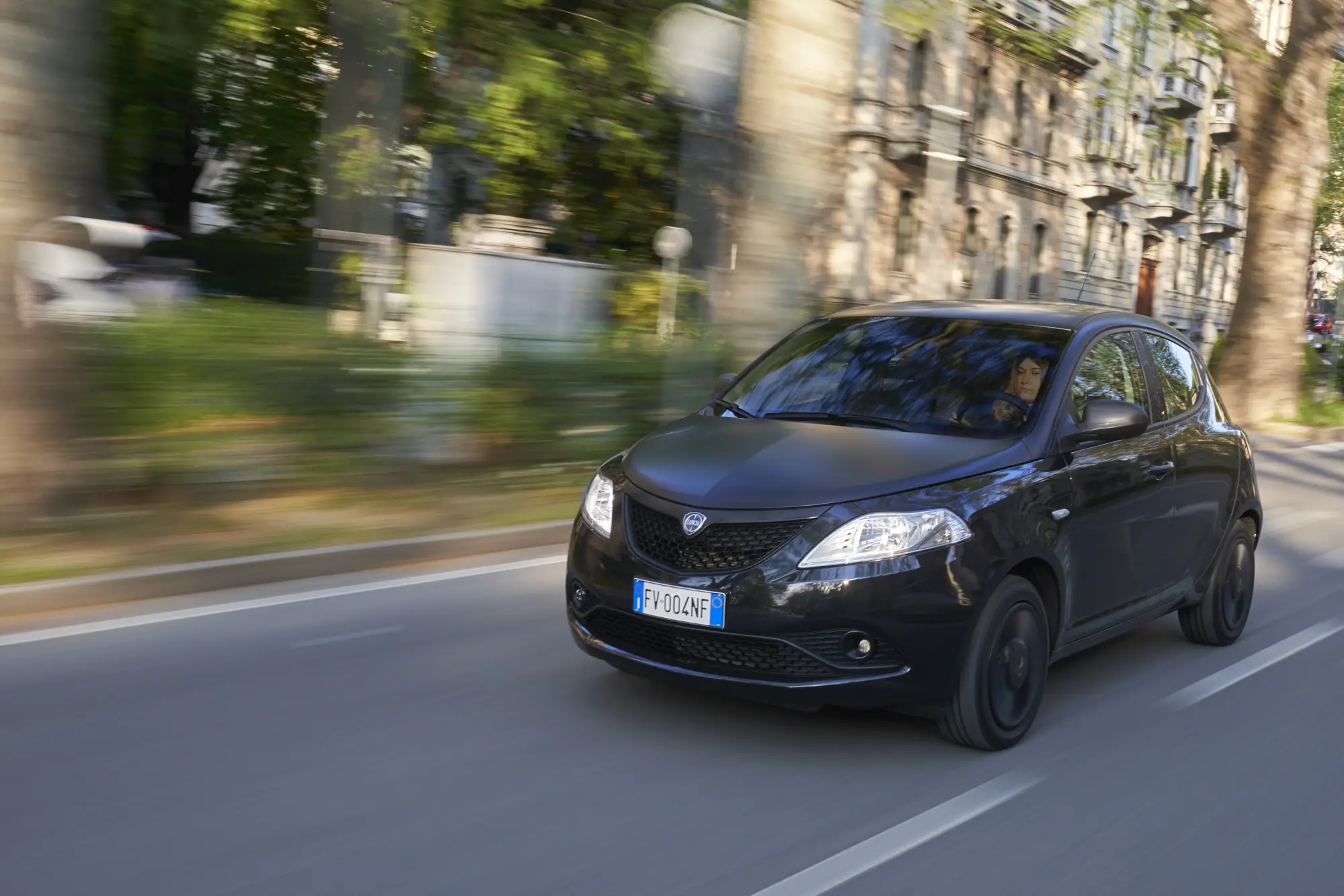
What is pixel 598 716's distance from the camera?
5.26 metres

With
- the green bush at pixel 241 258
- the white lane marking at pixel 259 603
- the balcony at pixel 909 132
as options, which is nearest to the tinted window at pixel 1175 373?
the white lane marking at pixel 259 603

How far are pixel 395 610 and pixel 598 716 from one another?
198 cm

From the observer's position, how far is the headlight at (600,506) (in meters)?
5.18

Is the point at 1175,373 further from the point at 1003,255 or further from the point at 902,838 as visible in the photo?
the point at 1003,255

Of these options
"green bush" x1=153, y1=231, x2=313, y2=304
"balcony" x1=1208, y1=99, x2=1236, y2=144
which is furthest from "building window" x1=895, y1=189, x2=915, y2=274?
"balcony" x1=1208, y1=99, x2=1236, y2=144

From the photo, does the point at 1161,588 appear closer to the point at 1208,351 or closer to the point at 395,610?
the point at 395,610

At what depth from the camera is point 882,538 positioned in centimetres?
467

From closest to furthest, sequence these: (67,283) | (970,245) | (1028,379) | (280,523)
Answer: (1028,379) < (280,523) < (67,283) < (970,245)

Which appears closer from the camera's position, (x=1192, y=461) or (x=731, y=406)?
(x=731, y=406)

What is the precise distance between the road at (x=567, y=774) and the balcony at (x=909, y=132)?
101 ft

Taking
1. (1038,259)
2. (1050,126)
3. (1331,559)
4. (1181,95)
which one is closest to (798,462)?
(1331,559)

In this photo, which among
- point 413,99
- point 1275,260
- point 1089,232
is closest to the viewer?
point 1275,260

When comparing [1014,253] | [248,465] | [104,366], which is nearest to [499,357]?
[248,465]

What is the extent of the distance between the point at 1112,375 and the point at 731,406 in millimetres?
1585
